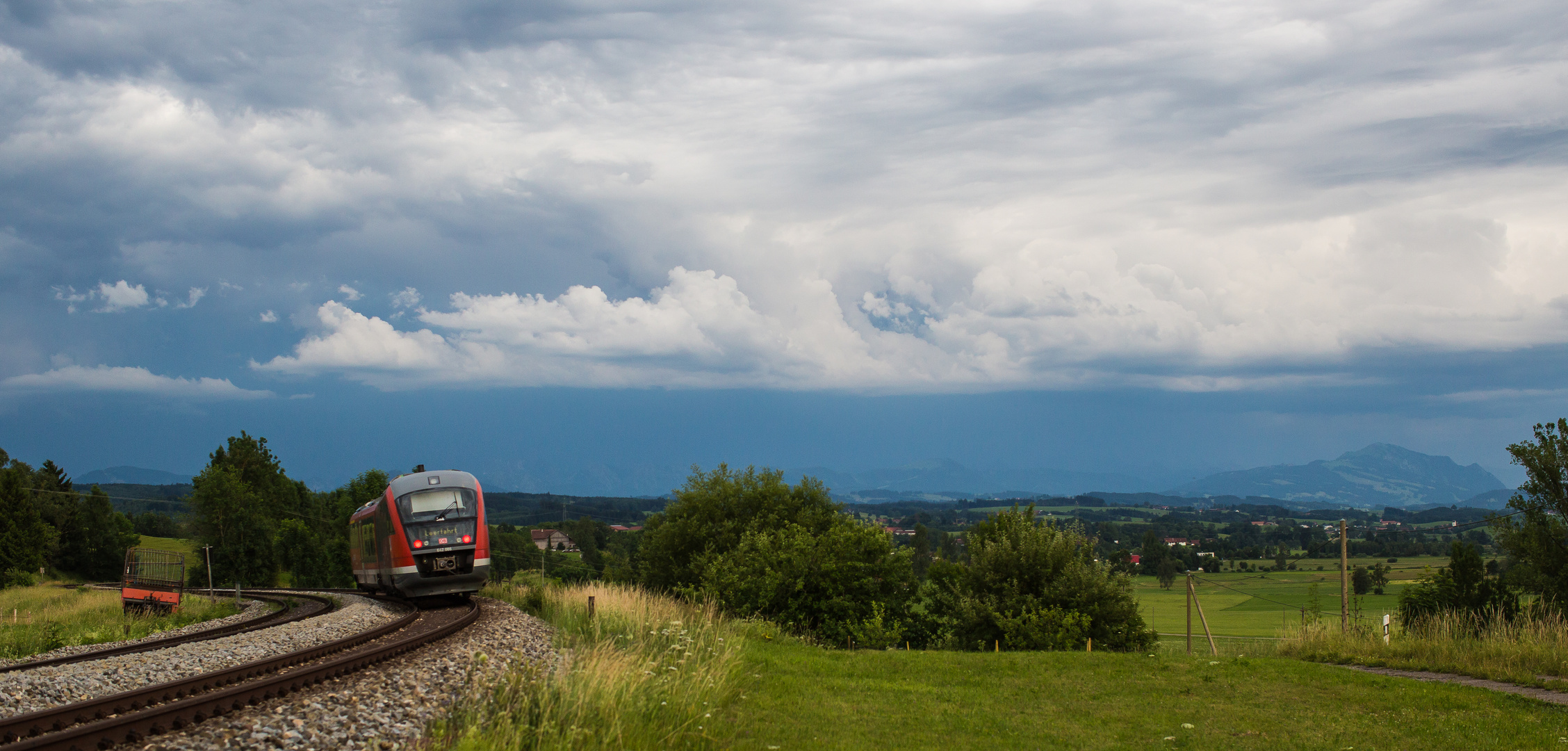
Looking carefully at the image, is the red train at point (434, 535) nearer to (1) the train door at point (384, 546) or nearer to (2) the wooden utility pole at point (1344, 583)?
(1) the train door at point (384, 546)

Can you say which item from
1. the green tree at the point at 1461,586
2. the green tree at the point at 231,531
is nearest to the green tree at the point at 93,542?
the green tree at the point at 231,531

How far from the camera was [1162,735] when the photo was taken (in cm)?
1142

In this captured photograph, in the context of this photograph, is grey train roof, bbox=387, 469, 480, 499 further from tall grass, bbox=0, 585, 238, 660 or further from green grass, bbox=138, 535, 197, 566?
green grass, bbox=138, 535, 197, 566

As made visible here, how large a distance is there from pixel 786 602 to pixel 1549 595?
33.6 meters

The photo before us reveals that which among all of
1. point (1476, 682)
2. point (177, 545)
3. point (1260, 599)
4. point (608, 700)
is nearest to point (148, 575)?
point (608, 700)

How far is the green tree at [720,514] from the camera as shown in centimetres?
4419

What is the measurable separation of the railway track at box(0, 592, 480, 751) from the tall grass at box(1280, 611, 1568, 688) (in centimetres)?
1782

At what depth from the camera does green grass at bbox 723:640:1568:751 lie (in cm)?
1102

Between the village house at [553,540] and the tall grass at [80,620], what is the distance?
112m

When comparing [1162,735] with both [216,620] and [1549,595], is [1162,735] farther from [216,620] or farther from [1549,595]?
[1549,595]

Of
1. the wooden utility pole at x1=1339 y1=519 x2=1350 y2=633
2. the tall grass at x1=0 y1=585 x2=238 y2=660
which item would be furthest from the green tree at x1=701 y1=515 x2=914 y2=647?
the tall grass at x1=0 y1=585 x2=238 y2=660

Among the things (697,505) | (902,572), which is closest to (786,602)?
(902,572)

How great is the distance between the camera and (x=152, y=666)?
14430mm

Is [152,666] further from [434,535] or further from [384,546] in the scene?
[384,546]
